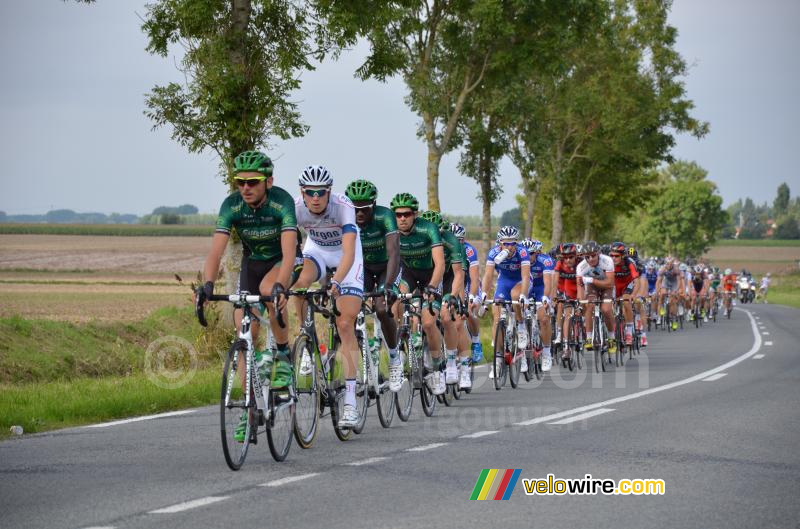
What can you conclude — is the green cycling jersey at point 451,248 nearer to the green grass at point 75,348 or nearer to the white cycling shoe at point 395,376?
the white cycling shoe at point 395,376

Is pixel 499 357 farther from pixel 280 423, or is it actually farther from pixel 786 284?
pixel 786 284

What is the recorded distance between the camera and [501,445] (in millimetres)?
9930

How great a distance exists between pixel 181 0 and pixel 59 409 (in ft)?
29.5

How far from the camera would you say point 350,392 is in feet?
33.5

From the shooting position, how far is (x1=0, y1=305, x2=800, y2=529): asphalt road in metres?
6.97

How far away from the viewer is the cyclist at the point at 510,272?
1634 centimetres

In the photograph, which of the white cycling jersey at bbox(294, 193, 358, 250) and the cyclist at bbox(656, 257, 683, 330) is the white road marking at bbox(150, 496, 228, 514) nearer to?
the white cycling jersey at bbox(294, 193, 358, 250)

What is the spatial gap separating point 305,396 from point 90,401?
3.74 metres

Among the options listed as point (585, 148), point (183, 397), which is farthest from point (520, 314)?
point (585, 148)

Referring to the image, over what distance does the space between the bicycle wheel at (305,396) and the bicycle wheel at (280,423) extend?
0.40ft

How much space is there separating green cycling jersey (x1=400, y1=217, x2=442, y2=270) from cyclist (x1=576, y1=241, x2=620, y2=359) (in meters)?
6.04

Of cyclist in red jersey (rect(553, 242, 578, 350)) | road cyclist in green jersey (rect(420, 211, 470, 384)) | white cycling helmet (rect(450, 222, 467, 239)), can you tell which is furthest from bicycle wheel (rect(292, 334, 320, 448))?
cyclist in red jersey (rect(553, 242, 578, 350))

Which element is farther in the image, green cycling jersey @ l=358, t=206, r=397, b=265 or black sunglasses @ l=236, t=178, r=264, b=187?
green cycling jersey @ l=358, t=206, r=397, b=265

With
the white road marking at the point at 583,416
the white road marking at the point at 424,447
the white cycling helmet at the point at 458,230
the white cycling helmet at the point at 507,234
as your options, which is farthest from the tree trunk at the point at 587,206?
the white road marking at the point at 424,447
